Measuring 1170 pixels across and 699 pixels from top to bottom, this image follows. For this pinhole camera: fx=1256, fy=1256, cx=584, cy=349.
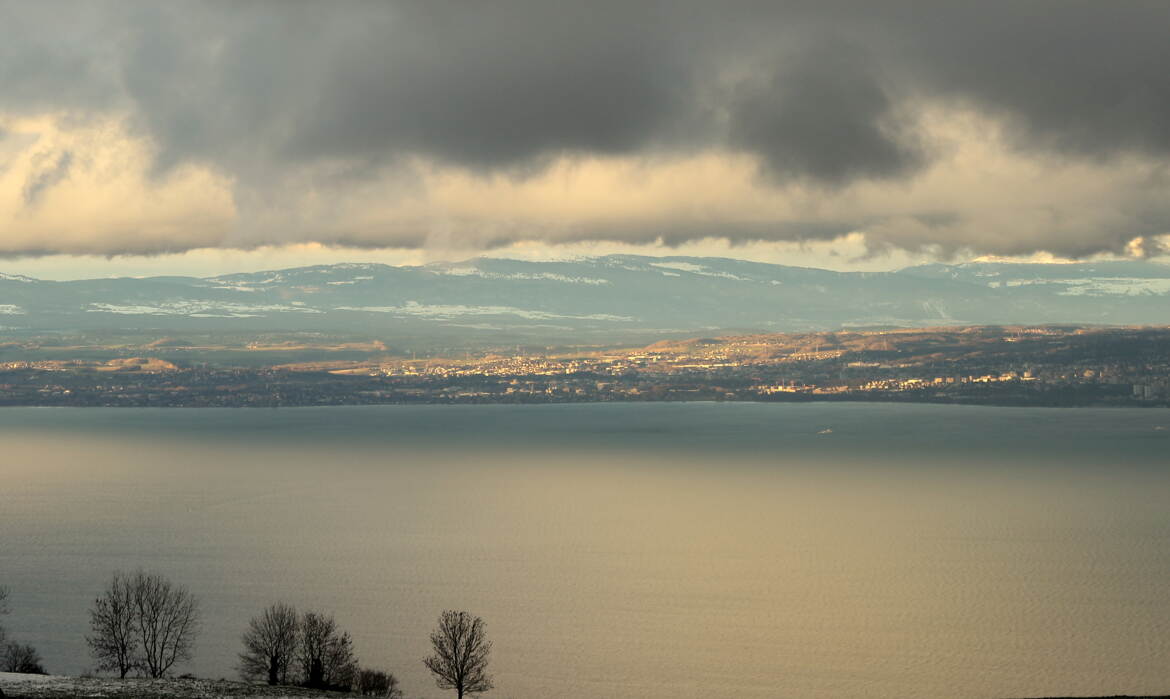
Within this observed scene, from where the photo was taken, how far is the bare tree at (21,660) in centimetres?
6038

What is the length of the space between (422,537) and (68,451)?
102061 mm

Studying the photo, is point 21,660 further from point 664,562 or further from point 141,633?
point 664,562

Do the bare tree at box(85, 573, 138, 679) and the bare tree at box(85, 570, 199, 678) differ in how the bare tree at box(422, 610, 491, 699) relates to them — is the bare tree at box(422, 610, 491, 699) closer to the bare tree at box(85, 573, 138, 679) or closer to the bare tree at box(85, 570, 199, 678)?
the bare tree at box(85, 570, 199, 678)

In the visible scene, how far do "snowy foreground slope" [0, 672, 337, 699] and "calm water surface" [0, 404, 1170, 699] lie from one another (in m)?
12.5

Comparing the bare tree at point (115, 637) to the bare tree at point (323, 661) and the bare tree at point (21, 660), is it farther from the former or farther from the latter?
the bare tree at point (323, 661)

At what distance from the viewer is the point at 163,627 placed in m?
72.2

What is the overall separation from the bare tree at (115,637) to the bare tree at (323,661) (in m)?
8.54

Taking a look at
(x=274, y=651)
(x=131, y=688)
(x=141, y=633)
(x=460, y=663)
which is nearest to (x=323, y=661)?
(x=274, y=651)

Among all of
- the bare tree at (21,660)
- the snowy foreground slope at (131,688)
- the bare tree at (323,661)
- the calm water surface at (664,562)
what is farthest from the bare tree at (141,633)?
the snowy foreground slope at (131,688)

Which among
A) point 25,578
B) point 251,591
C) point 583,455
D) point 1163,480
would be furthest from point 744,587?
point 583,455

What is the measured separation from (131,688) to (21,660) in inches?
657

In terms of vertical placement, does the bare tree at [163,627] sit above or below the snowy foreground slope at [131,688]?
below

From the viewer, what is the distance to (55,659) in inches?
2653

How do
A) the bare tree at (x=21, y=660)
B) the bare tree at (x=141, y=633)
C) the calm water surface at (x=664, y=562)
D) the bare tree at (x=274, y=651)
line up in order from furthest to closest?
the calm water surface at (x=664, y=562), the bare tree at (x=141, y=633), the bare tree at (x=274, y=651), the bare tree at (x=21, y=660)
